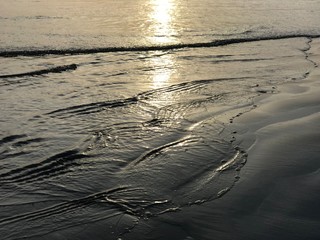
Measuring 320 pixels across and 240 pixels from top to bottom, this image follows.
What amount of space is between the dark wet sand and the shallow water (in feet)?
0.32

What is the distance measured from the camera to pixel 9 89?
7.83 meters

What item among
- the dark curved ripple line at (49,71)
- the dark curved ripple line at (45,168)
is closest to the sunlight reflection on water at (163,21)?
the dark curved ripple line at (49,71)

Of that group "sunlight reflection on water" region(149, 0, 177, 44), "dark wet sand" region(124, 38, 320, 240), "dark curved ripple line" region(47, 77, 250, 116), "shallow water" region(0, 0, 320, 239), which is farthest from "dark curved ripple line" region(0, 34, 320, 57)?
"dark wet sand" region(124, 38, 320, 240)

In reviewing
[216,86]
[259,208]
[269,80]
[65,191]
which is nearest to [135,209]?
[65,191]

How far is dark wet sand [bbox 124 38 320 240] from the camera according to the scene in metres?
3.40

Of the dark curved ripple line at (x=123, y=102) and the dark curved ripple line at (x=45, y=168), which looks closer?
the dark curved ripple line at (x=45, y=168)

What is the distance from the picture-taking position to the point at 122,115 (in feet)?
20.8

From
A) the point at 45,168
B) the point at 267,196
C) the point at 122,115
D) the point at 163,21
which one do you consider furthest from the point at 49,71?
the point at 163,21

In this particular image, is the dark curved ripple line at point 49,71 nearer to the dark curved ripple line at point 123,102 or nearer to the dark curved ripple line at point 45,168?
the dark curved ripple line at point 123,102

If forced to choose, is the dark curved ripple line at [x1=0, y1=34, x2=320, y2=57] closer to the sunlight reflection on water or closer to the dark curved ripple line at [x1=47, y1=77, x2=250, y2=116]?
the sunlight reflection on water

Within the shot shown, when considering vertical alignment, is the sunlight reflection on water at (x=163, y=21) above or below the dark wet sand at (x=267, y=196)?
above

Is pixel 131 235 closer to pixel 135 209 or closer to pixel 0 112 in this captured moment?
pixel 135 209

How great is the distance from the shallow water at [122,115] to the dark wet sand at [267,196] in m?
0.10

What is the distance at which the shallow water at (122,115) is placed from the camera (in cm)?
386
